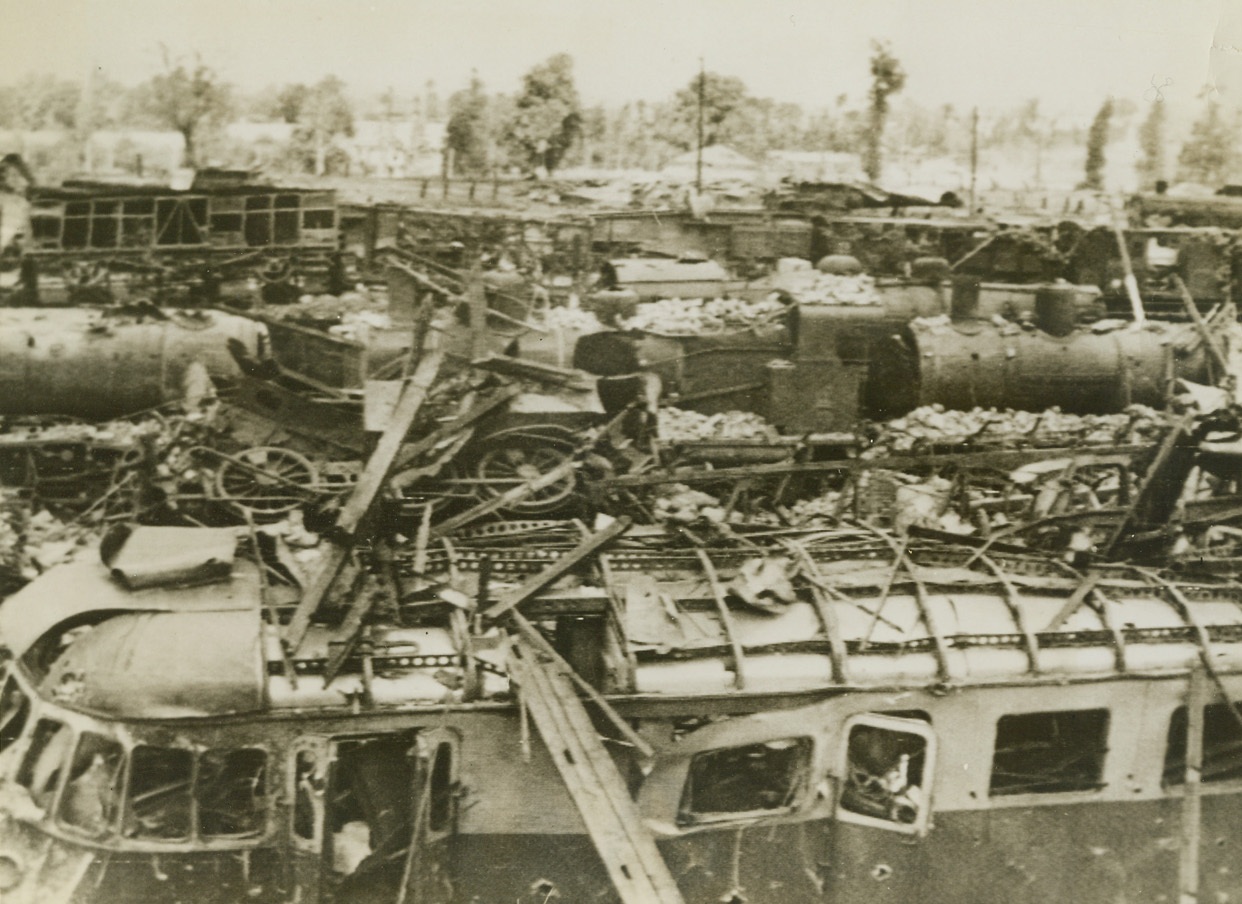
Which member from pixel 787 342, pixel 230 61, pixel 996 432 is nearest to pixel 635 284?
pixel 787 342

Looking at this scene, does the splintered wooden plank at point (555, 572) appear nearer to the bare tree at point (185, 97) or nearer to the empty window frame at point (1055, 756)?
the empty window frame at point (1055, 756)

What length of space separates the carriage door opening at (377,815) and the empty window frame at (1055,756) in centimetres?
351

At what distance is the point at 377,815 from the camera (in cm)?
588

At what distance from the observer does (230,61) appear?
8523 millimetres

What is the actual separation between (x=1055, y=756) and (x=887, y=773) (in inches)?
53.4

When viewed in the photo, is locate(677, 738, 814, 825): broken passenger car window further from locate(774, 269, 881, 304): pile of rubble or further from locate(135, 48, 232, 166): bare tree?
locate(774, 269, 881, 304): pile of rubble

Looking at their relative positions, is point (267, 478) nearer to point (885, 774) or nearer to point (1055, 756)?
point (885, 774)

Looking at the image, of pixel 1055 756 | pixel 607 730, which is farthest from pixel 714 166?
pixel 607 730

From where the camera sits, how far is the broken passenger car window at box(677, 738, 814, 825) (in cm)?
627

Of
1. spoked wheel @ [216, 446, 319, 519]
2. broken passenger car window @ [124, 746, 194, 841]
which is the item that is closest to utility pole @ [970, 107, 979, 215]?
spoked wheel @ [216, 446, 319, 519]

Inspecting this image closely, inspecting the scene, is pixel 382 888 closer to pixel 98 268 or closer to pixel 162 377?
pixel 162 377

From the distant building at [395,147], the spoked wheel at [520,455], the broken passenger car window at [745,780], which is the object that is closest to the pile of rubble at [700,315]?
the spoked wheel at [520,455]

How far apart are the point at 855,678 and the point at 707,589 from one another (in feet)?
3.70

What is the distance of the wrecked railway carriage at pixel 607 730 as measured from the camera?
568 centimetres
